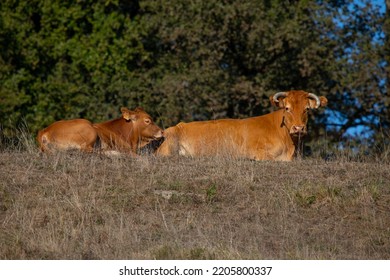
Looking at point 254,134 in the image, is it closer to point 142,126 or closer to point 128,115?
point 142,126

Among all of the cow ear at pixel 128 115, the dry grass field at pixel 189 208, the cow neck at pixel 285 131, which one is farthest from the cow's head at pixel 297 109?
the cow ear at pixel 128 115

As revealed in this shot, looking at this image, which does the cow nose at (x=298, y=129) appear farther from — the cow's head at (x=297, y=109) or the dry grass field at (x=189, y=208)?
the dry grass field at (x=189, y=208)

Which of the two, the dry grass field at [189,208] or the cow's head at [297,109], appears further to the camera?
the cow's head at [297,109]

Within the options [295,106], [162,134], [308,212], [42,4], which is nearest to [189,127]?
[162,134]

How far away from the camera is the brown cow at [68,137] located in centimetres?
1541

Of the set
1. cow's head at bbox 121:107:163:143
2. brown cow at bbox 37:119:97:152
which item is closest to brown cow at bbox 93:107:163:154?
cow's head at bbox 121:107:163:143

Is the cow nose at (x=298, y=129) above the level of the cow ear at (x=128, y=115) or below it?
above

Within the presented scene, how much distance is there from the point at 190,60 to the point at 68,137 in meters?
11.9

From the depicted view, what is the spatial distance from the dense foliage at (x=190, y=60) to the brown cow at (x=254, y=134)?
8010 millimetres

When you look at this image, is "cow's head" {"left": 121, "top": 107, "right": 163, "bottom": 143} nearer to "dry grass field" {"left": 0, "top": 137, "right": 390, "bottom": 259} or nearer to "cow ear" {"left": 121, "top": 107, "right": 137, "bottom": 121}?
"cow ear" {"left": 121, "top": 107, "right": 137, "bottom": 121}

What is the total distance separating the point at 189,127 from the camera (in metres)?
17.8

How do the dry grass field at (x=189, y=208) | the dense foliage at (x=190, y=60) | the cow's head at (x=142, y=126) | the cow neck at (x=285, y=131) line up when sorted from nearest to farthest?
1. the dry grass field at (x=189, y=208)
2. the cow neck at (x=285, y=131)
3. the cow's head at (x=142, y=126)
4. the dense foliage at (x=190, y=60)

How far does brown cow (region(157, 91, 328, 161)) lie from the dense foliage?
8010mm

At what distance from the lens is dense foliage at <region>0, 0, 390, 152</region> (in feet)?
85.6
